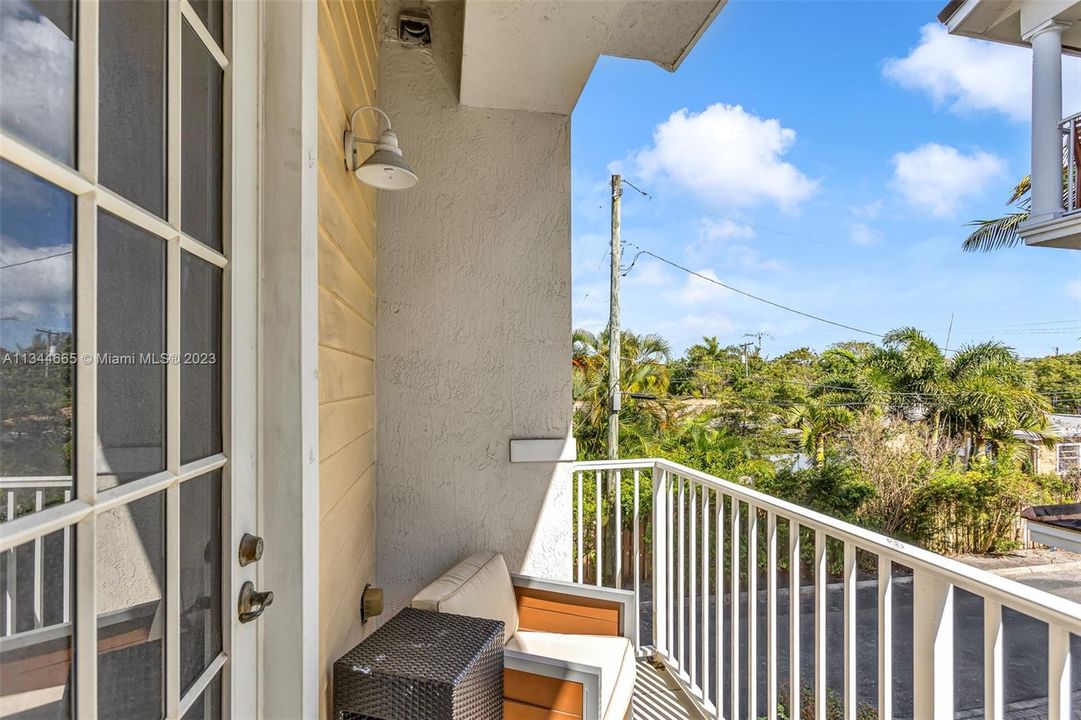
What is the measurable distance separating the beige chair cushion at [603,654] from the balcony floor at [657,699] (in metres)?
0.50

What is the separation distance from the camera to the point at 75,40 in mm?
572

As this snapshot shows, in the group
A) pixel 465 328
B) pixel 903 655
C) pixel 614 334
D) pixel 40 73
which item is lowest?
pixel 903 655

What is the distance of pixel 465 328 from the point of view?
2.54 meters

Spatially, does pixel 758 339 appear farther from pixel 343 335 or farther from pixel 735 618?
pixel 343 335

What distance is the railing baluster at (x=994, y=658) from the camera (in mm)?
1077

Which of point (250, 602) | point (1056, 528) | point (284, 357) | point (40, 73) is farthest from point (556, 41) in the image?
point (1056, 528)

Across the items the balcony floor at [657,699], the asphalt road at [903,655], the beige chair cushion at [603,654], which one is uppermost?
the beige chair cushion at [603,654]

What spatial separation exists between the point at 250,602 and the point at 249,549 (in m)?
0.10

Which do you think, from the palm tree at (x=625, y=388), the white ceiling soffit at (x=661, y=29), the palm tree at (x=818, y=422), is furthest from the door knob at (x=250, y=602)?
the palm tree at (x=818, y=422)

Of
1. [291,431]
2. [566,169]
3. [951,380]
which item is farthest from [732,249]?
[291,431]

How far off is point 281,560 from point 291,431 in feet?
0.86

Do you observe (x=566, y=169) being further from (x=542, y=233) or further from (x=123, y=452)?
(x=123, y=452)

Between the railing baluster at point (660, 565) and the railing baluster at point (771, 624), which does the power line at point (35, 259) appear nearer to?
the railing baluster at point (771, 624)

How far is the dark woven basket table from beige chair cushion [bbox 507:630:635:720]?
46 centimetres
